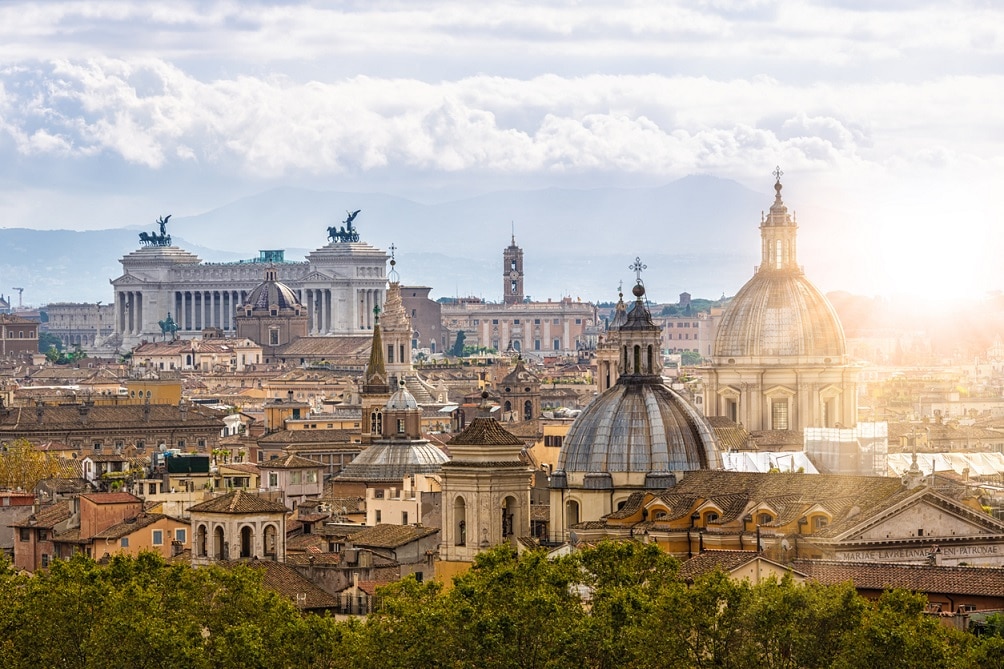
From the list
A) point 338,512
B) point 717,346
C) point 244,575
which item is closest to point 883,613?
point 244,575

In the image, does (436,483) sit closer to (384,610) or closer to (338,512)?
(338,512)

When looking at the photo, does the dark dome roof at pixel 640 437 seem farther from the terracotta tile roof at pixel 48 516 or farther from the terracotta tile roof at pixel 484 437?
the terracotta tile roof at pixel 48 516

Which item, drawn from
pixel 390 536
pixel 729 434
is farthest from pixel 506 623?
pixel 729 434

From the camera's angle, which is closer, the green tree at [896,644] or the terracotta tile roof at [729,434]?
the green tree at [896,644]

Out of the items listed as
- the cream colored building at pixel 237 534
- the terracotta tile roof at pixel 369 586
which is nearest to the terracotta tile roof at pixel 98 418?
the cream colored building at pixel 237 534

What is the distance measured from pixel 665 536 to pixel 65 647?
12.7 metres

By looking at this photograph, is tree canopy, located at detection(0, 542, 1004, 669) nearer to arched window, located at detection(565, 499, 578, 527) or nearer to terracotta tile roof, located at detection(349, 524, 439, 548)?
arched window, located at detection(565, 499, 578, 527)

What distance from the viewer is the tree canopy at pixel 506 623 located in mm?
51906

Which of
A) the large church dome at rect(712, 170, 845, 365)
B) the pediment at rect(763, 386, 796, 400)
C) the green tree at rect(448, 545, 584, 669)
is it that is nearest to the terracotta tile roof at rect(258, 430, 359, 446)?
the large church dome at rect(712, 170, 845, 365)

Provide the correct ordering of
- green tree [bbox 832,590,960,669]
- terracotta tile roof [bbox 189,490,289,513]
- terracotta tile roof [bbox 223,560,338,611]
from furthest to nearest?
terracotta tile roof [bbox 189,490,289,513] < terracotta tile roof [bbox 223,560,338,611] < green tree [bbox 832,590,960,669]

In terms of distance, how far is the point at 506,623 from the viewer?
5512cm

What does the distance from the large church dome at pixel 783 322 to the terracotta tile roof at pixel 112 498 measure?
104 ft

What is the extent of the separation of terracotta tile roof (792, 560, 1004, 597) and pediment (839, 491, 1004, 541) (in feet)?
7.14

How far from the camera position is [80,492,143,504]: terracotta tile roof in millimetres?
79938
